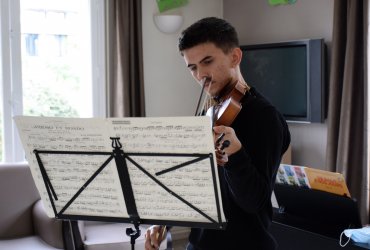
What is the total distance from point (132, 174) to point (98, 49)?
247cm

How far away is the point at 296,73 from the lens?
320cm

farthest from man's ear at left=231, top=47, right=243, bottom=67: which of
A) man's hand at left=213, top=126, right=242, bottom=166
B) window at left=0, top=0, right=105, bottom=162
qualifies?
window at left=0, top=0, right=105, bottom=162

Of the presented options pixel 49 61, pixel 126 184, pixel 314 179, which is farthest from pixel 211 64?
pixel 49 61

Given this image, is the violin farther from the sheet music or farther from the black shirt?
the sheet music

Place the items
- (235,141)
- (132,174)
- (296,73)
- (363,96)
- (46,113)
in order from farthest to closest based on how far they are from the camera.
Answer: (46,113) → (296,73) → (363,96) → (132,174) → (235,141)

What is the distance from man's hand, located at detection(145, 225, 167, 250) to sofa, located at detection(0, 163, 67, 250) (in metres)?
1.27

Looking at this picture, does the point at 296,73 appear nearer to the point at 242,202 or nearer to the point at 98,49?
the point at 98,49

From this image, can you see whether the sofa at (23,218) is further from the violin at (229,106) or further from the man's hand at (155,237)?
the violin at (229,106)

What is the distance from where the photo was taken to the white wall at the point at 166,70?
373 cm

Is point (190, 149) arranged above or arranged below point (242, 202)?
above

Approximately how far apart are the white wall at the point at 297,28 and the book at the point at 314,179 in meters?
0.80

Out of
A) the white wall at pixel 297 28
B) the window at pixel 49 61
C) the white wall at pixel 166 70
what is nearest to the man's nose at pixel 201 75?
the white wall at pixel 297 28

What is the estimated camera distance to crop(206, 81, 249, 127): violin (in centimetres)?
123

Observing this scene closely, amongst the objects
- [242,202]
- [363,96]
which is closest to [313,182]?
[363,96]
